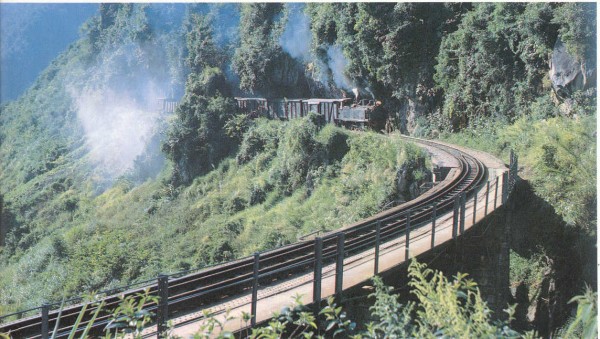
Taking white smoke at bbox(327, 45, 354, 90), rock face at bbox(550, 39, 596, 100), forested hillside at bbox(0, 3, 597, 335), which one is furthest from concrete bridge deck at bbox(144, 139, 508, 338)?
white smoke at bbox(327, 45, 354, 90)

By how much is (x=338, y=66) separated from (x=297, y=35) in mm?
2864

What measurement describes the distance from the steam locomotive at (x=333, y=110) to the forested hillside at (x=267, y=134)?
54 centimetres

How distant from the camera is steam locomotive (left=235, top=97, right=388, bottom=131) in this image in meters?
23.7

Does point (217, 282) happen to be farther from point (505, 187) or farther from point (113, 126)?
point (113, 126)

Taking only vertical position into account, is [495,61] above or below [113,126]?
Answer: above

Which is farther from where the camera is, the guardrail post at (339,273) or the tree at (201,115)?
the tree at (201,115)

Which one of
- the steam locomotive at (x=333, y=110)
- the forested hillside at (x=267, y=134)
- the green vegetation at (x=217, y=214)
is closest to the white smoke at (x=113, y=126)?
the forested hillside at (x=267, y=134)

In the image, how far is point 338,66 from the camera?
25172 millimetres

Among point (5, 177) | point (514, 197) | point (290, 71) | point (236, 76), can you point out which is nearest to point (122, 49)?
point (236, 76)

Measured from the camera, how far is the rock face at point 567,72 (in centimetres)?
1573

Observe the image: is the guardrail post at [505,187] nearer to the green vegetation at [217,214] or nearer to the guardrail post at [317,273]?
the green vegetation at [217,214]

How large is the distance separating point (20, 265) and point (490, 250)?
12.5 m

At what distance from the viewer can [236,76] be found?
2820cm

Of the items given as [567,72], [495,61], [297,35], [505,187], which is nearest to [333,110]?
[297,35]
